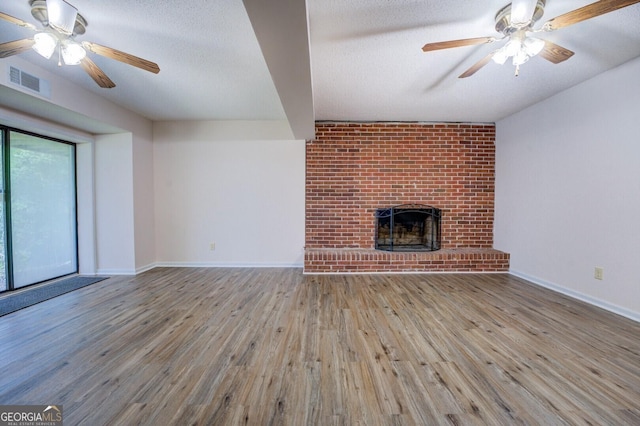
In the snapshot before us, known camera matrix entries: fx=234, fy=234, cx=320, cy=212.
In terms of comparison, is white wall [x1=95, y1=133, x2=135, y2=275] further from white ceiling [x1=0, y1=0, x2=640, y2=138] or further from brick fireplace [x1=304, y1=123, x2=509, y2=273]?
brick fireplace [x1=304, y1=123, x2=509, y2=273]

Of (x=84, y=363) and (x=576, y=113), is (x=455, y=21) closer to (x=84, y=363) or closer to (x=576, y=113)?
(x=576, y=113)

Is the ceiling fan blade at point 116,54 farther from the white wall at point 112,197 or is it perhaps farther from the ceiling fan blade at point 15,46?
the white wall at point 112,197

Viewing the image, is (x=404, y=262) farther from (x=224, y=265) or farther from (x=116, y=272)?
(x=116, y=272)

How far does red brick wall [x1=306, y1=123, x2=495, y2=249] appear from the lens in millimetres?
3777

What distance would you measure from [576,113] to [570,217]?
1.15 meters

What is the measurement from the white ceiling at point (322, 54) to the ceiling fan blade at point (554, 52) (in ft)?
0.52

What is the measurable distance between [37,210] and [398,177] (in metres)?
4.97

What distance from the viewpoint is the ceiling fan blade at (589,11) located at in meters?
1.29

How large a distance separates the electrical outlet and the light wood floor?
35 cm

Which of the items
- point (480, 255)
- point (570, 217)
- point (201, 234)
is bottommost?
point (480, 255)

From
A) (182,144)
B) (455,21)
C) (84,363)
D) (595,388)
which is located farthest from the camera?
(182,144)

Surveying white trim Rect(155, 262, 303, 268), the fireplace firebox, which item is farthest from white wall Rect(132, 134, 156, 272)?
the fireplace firebox

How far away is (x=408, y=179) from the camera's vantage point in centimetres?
380

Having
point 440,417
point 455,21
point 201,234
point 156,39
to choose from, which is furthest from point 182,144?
point 440,417
